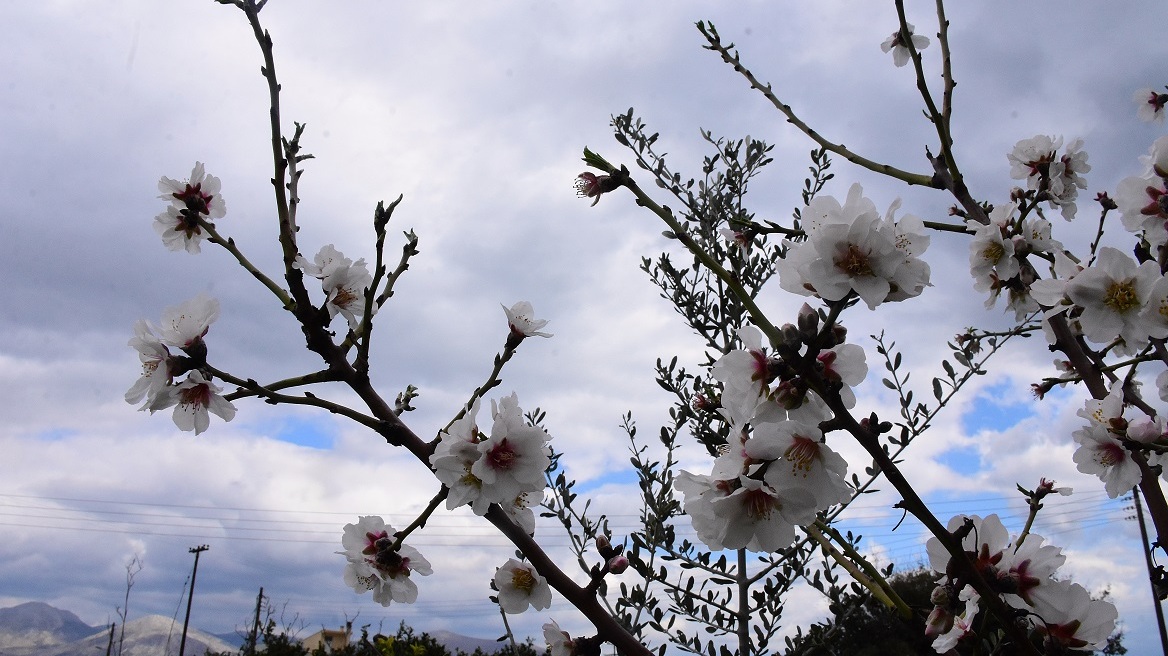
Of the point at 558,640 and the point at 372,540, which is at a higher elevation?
the point at 372,540

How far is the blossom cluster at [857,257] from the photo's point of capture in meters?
0.84

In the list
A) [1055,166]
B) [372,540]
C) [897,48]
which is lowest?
[372,540]

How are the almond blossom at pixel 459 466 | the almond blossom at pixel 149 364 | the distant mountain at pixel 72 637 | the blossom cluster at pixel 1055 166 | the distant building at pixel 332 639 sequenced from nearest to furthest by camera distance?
the almond blossom at pixel 459 466 < the almond blossom at pixel 149 364 < the blossom cluster at pixel 1055 166 < the distant building at pixel 332 639 < the distant mountain at pixel 72 637

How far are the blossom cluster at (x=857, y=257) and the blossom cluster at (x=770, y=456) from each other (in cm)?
7

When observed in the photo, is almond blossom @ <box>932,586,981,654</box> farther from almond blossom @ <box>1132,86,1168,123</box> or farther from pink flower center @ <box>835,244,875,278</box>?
almond blossom @ <box>1132,86,1168,123</box>

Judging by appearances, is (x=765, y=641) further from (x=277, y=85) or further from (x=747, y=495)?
(x=277, y=85)

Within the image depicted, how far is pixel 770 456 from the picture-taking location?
83 cm

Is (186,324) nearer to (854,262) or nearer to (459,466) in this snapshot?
(459,466)

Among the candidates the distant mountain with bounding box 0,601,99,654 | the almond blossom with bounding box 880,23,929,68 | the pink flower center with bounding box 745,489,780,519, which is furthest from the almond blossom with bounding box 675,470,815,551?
the distant mountain with bounding box 0,601,99,654

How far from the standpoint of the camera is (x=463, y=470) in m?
1.15

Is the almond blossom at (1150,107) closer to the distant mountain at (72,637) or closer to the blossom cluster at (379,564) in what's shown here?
the blossom cluster at (379,564)

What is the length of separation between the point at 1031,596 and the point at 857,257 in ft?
1.85

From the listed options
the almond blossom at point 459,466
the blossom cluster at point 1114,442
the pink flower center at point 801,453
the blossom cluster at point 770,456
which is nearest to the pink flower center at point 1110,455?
the blossom cluster at point 1114,442

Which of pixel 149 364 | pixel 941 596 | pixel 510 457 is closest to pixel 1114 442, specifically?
pixel 941 596
